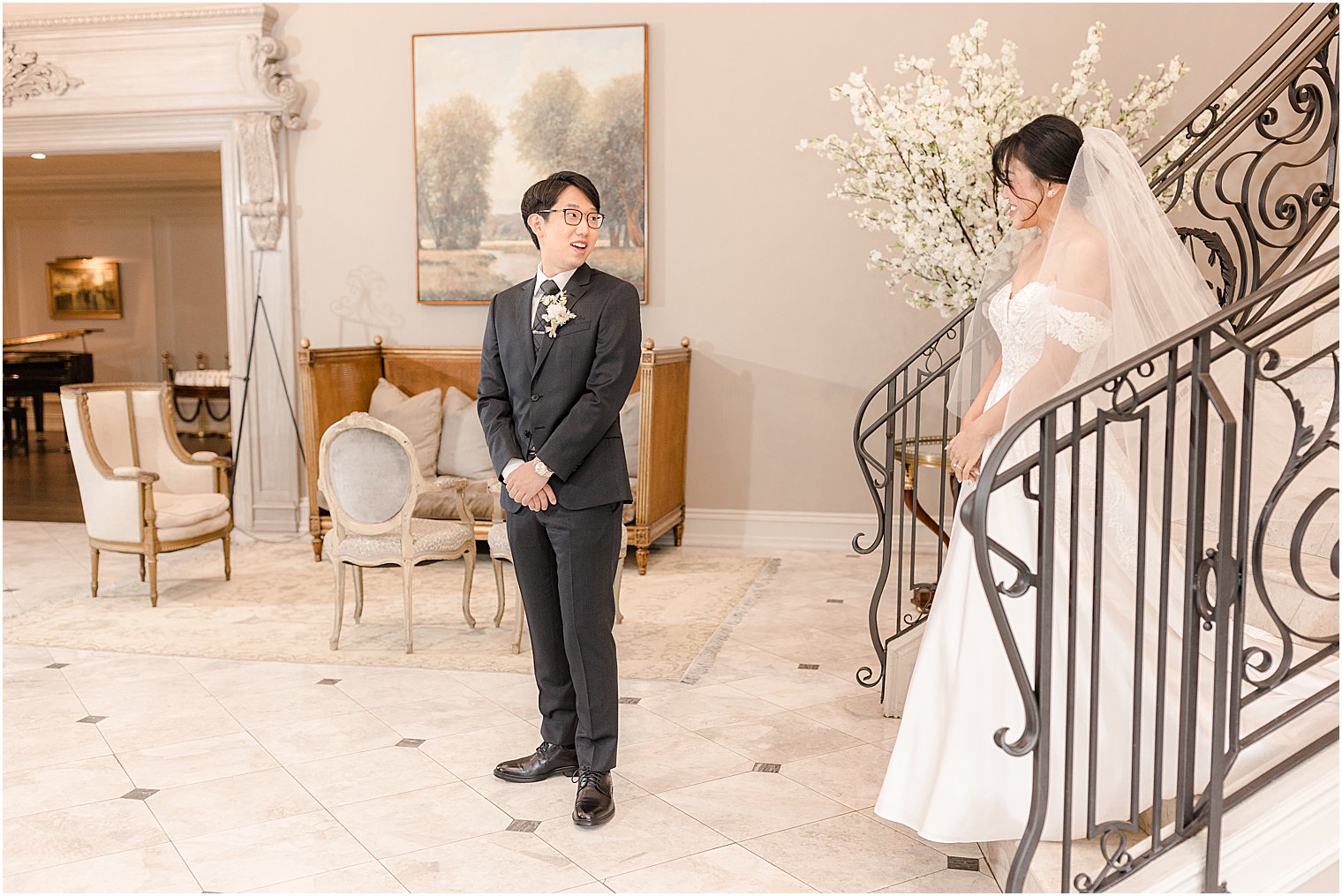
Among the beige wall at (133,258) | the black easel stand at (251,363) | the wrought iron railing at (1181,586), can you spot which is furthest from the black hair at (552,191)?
the beige wall at (133,258)

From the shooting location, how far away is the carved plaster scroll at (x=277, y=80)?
7.39 meters

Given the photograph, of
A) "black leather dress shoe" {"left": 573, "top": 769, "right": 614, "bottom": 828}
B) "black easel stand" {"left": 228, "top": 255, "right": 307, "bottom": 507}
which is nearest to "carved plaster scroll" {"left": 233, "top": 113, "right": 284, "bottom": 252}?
"black easel stand" {"left": 228, "top": 255, "right": 307, "bottom": 507}

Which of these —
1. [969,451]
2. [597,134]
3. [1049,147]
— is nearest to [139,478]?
[597,134]

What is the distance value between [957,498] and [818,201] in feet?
12.4

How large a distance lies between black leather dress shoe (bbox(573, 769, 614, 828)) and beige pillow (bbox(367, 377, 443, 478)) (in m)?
4.00

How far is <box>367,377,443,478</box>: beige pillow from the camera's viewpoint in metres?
7.06

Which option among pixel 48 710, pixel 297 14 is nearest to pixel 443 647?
pixel 48 710

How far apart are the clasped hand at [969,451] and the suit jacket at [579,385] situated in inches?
38.1

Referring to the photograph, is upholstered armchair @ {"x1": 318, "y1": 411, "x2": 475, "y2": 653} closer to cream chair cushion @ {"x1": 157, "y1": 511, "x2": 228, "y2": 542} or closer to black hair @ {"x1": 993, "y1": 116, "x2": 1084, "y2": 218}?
cream chair cushion @ {"x1": 157, "y1": 511, "x2": 228, "y2": 542}

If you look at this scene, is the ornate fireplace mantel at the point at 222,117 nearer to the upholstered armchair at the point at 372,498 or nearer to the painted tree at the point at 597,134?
the painted tree at the point at 597,134

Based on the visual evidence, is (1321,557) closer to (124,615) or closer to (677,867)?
(677,867)

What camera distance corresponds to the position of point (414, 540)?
5.02 metres

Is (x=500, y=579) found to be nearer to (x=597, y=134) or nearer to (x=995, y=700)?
(x=995, y=700)

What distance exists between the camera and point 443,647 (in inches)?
198
